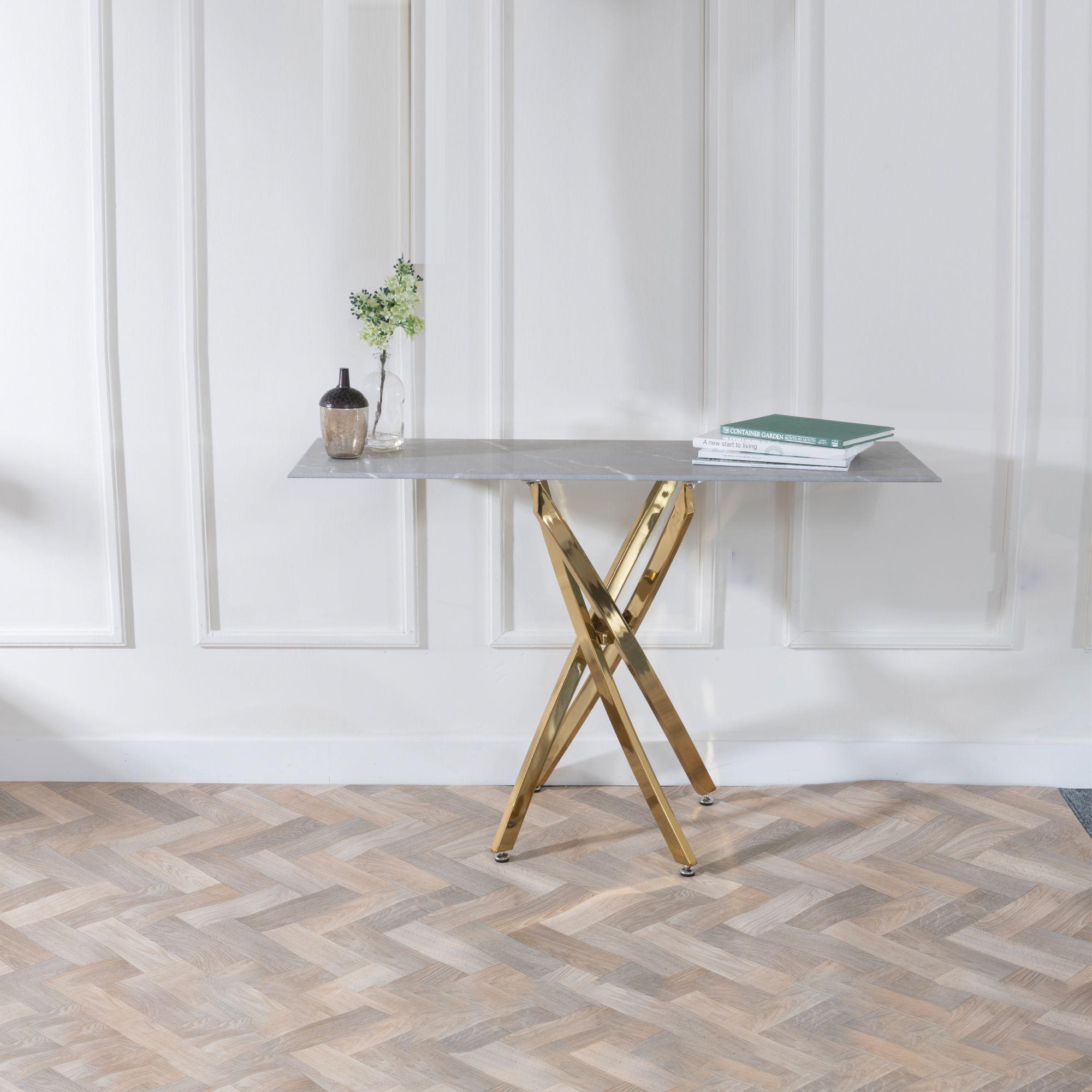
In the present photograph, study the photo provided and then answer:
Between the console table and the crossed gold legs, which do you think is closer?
the console table

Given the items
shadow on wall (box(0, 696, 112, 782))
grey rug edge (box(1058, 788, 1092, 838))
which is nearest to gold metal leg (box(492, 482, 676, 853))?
shadow on wall (box(0, 696, 112, 782))

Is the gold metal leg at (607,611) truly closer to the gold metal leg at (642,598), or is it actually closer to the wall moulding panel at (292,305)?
the gold metal leg at (642,598)

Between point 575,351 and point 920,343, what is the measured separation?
32.4 inches

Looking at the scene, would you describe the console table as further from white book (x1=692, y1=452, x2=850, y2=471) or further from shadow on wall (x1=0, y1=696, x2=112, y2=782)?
shadow on wall (x1=0, y1=696, x2=112, y2=782)

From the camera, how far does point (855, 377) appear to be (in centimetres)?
289

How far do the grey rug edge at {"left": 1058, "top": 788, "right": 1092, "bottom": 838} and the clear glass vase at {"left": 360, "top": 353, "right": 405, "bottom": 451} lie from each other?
1823mm

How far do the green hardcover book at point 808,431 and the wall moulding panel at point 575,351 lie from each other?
0.32m

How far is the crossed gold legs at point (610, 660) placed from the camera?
2.61 m

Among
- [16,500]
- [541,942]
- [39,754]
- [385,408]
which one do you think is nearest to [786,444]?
[385,408]

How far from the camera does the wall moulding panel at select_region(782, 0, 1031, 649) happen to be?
2775 mm

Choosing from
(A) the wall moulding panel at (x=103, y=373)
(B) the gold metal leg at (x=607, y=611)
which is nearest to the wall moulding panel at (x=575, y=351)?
(B) the gold metal leg at (x=607, y=611)

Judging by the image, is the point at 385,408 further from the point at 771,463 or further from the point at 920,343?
the point at 920,343

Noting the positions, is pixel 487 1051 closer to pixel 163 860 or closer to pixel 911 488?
pixel 163 860

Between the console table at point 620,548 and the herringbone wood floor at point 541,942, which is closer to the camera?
the herringbone wood floor at point 541,942
